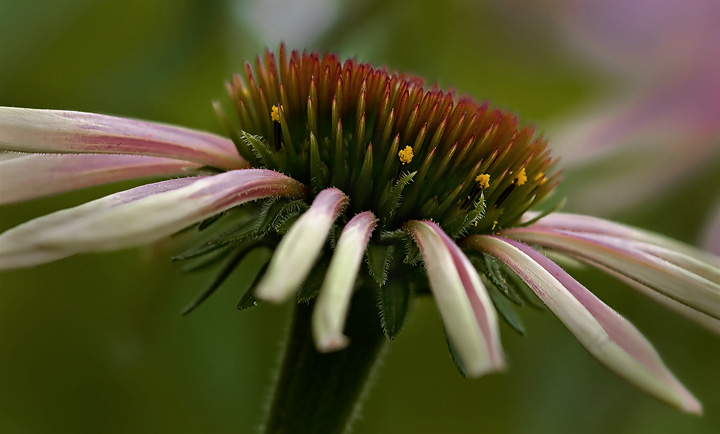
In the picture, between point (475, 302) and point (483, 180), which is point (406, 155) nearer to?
point (483, 180)

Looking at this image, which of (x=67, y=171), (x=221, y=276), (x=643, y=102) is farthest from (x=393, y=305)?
(x=643, y=102)

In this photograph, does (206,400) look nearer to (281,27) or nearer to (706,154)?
(281,27)

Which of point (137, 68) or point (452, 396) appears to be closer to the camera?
point (137, 68)

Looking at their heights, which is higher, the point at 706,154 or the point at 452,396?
the point at 706,154

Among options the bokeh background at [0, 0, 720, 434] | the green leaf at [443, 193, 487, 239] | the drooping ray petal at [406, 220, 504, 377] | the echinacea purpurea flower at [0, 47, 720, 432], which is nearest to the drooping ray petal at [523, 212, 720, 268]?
the echinacea purpurea flower at [0, 47, 720, 432]

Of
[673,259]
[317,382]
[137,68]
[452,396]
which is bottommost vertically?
[452,396]

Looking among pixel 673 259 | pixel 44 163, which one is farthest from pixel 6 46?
pixel 673 259
